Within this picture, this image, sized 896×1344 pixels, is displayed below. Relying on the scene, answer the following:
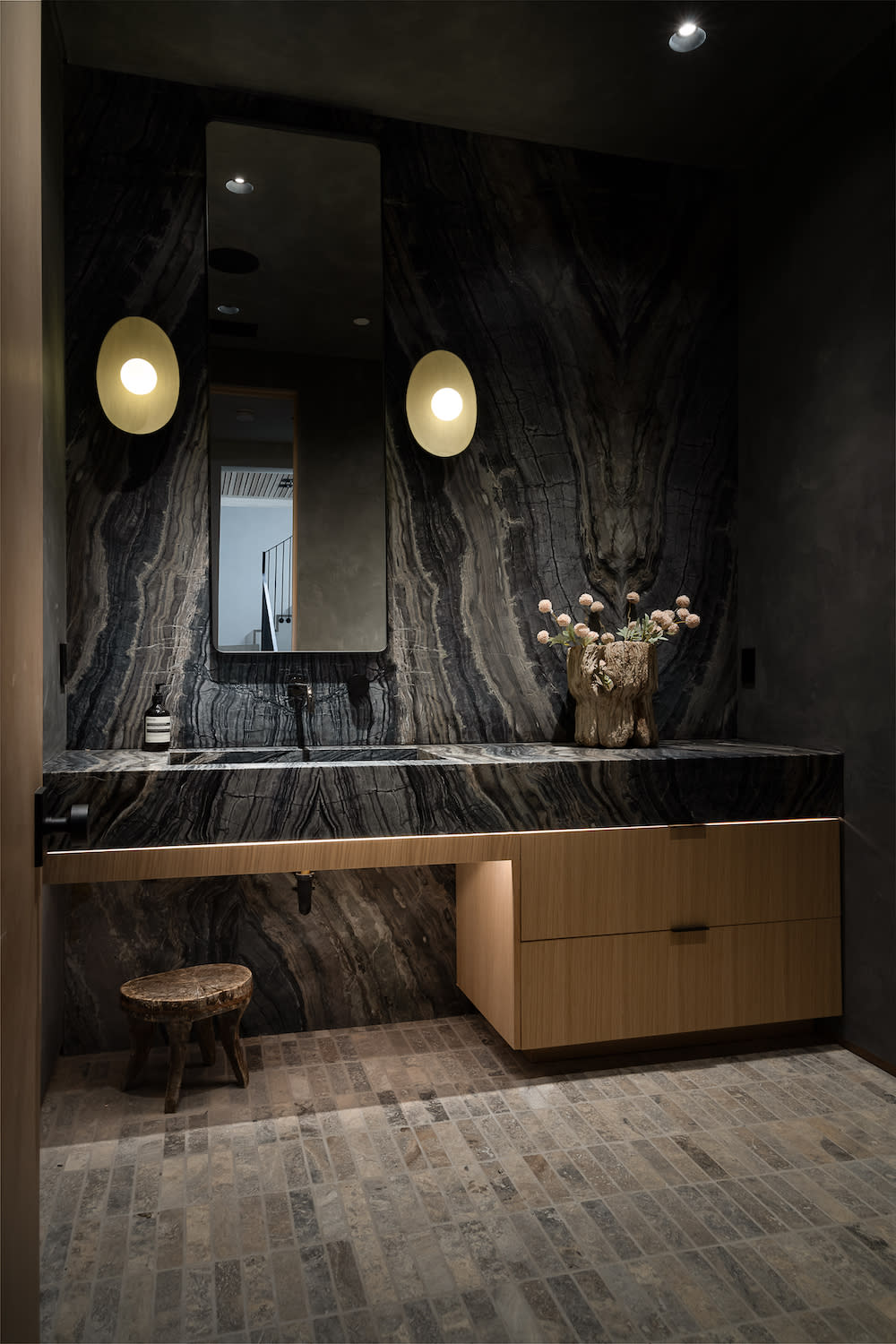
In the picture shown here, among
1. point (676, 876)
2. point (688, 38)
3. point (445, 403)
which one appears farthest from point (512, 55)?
point (676, 876)

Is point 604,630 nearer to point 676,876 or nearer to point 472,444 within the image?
point 472,444

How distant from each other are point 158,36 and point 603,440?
1716 mm

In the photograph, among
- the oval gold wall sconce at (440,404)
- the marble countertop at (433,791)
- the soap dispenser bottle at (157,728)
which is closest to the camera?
the marble countertop at (433,791)

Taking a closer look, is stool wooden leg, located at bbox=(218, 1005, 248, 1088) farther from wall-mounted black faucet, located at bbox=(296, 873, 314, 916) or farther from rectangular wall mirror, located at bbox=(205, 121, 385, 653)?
rectangular wall mirror, located at bbox=(205, 121, 385, 653)

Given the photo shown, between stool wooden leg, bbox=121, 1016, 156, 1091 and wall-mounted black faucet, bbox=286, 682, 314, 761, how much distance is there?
0.80 meters

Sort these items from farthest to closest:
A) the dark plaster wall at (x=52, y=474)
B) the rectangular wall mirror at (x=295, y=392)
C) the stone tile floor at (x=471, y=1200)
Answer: the rectangular wall mirror at (x=295, y=392), the dark plaster wall at (x=52, y=474), the stone tile floor at (x=471, y=1200)

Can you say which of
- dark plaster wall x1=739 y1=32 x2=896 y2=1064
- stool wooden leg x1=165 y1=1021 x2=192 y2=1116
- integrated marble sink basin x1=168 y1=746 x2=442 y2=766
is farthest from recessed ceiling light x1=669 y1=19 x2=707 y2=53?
stool wooden leg x1=165 y1=1021 x2=192 y2=1116

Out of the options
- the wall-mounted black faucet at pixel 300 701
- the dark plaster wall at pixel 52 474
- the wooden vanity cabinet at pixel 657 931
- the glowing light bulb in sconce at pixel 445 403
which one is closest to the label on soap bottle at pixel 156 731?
the dark plaster wall at pixel 52 474

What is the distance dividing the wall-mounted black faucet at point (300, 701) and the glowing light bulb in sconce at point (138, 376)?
0.94m

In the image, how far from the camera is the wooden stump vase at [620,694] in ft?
8.87

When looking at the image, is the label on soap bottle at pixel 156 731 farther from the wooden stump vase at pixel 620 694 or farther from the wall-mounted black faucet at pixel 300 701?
the wooden stump vase at pixel 620 694

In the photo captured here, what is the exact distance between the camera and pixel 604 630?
3.03m

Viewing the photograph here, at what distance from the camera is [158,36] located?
246cm

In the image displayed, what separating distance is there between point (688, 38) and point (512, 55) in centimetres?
48
